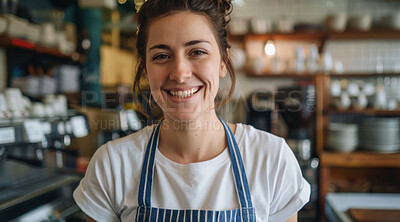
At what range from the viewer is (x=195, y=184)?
1.01 m

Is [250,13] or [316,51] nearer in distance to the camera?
[316,51]

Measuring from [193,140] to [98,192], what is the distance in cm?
34

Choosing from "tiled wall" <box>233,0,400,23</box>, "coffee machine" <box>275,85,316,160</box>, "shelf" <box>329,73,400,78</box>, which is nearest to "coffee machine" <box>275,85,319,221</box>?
"coffee machine" <box>275,85,316,160</box>

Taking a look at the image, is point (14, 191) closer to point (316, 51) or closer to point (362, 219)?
point (362, 219)

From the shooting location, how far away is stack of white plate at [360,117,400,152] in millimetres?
3250

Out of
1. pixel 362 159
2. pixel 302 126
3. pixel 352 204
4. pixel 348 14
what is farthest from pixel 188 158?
pixel 348 14

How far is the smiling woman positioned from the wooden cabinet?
2.61 metres

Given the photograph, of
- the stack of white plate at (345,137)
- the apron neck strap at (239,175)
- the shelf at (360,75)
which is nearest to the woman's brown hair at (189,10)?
the apron neck strap at (239,175)

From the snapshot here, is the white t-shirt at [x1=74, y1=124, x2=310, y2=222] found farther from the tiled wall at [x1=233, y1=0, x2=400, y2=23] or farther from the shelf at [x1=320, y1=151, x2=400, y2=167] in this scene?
the tiled wall at [x1=233, y1=0, x2=400, y2=23]

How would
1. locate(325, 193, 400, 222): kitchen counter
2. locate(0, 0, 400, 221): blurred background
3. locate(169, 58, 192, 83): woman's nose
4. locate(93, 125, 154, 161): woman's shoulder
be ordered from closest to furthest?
locate(169, 58, 192, 83): woman's nose → locate(93, 125, 154, 161): woman's shoulder → locate(325, 193, 400, 222): kitchen counter → locate(0, 0, 400, 221): blurred background

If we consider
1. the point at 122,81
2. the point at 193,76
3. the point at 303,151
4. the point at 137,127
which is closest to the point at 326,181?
the point at 303,151

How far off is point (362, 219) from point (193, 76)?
127 cm

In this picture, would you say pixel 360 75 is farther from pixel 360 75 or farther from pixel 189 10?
pixel 189 10

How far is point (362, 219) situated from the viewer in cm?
165
